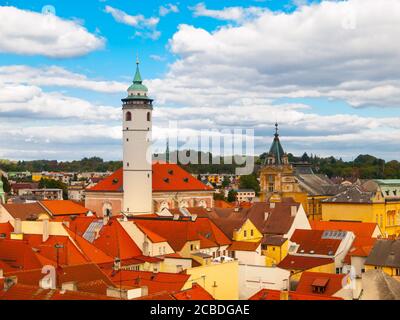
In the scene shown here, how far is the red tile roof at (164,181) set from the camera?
228 ft

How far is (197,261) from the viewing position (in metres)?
37.5

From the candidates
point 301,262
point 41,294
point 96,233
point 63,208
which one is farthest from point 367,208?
point 41,294

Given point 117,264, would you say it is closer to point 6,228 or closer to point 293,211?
point 6,228

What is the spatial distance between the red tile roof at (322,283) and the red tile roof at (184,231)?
11766 millimetres

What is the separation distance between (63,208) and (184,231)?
29.9m

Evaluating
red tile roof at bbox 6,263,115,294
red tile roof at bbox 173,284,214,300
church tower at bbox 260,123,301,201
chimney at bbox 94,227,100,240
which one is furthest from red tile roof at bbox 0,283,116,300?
church tower at bbox 260,123,301,201

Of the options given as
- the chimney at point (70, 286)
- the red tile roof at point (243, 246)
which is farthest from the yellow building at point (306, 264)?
the chimney at point (70, 286)

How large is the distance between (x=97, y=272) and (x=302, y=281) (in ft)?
35.5

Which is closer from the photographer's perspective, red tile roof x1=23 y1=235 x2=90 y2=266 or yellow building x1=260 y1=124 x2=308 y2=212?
red tile roof x1=23 y1=235 x2=90 y2=266

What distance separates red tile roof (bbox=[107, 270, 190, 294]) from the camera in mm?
27594

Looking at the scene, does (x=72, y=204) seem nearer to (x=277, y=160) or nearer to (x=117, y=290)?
(x=277, y=160)

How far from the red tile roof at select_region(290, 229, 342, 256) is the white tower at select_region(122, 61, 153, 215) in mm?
21490

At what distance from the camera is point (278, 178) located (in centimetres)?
8219

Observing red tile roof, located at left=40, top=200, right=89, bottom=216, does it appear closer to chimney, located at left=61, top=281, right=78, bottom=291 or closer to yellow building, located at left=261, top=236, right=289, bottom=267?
yellow building, located at left=261, top=236, right=289, bottom=267
